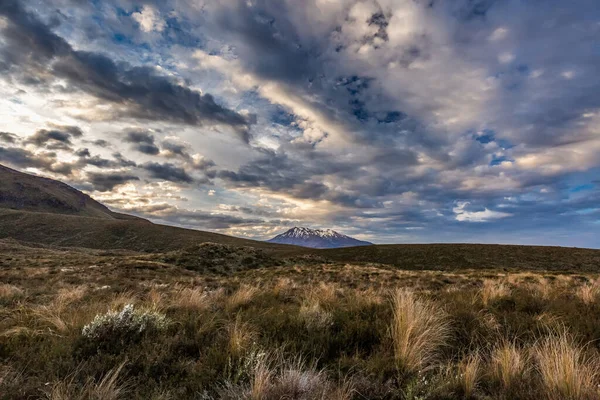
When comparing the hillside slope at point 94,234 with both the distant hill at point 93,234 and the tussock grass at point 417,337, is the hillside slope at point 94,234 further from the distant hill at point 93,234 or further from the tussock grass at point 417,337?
the tussock grass at point 417,337

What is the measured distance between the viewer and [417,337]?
4.39 m

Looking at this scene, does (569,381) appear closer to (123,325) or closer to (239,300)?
(123,325)

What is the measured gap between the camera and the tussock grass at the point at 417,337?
399 cm

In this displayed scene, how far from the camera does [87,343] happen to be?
4691mm

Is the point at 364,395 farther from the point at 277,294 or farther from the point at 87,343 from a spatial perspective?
the point at 277,294

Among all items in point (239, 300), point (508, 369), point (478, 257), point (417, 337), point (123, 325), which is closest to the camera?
point (508, 369)

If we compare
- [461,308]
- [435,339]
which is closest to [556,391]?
[435,339]

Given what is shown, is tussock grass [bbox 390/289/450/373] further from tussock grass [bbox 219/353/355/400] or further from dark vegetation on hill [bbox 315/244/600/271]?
dark vegetation on hill [bbox 315/244/600/271]

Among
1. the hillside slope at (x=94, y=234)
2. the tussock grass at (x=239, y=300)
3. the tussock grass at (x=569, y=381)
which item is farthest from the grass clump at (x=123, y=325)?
the hillside slope at (x=94, y=234)

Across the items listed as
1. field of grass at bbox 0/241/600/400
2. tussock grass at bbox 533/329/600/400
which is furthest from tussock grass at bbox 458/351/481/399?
tussock grass at bbox 533/329/600/400

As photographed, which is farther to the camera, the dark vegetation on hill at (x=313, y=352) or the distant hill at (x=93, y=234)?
the distant hill at (x=93, y=234)

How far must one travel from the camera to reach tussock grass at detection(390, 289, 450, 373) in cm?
399

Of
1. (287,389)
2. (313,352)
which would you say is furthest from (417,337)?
(287,389)

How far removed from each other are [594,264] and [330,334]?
58736 mm
